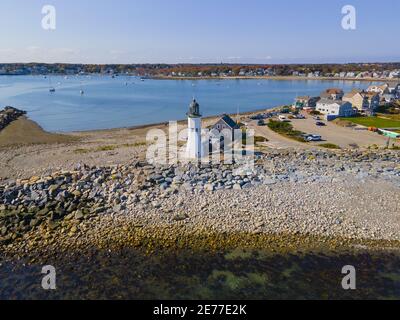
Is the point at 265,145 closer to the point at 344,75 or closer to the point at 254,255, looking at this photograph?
the point at 254,255

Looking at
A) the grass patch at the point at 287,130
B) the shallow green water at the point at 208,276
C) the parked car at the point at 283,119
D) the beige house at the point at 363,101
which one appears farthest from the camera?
the beige house at the point at 363,101

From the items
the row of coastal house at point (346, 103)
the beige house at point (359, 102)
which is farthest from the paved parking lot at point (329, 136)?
the beige house at point (359, 102)

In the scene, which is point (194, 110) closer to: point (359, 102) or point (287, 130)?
point (287, 130)

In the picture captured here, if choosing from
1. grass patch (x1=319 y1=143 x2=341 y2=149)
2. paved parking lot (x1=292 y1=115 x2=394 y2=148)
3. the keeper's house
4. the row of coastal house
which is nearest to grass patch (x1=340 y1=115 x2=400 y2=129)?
the keeper's house

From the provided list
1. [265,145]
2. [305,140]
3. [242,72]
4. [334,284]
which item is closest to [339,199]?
[334,284]

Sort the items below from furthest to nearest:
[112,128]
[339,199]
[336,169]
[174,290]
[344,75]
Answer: [344,75] < [112,128] < [336,169] < [339,199] < [174,290]

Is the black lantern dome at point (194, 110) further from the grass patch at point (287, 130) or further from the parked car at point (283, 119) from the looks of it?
the parked car at point (283, 119)
